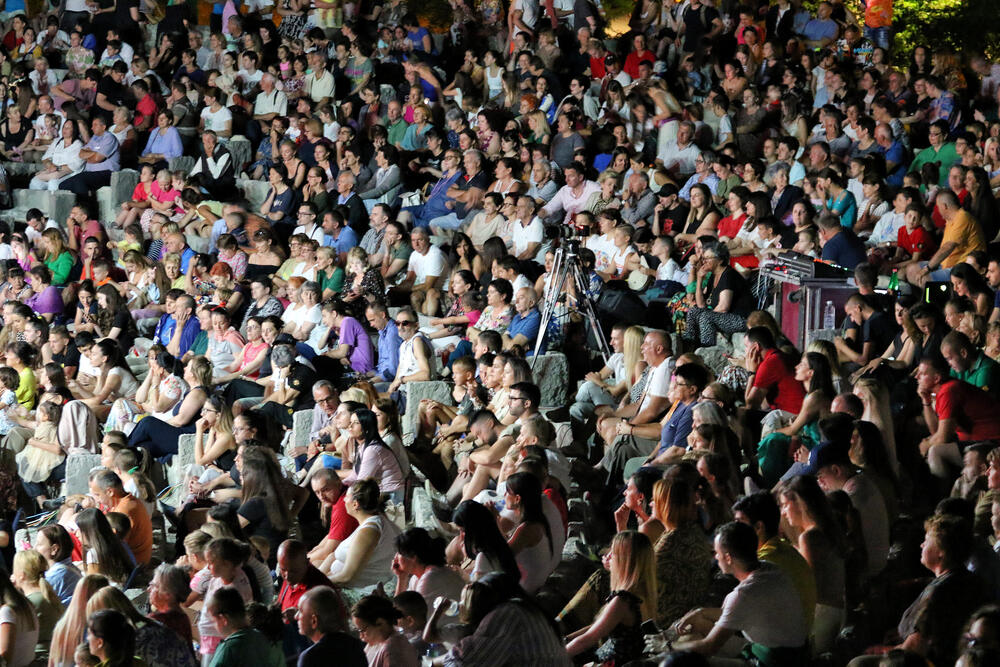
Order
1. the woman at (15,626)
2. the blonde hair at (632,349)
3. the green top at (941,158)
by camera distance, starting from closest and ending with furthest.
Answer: the woman at (15,626) → the blonde hair at (632,349) → the green top at (941,158)

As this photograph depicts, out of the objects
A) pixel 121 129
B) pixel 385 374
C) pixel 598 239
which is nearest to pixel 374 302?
pixel 385 374

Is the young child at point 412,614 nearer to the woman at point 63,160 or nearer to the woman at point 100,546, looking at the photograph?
the woman at point 100,546

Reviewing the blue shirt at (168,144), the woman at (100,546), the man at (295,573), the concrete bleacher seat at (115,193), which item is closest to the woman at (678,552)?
the man at (295,573)

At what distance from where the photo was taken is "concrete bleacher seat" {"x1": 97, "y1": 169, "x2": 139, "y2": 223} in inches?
599

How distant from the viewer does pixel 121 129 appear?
52.7 feet

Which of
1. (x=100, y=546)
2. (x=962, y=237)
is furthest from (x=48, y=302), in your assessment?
(x=962, y=237)

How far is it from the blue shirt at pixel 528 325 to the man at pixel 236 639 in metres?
4.45

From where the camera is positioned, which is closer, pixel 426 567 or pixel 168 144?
pixel 426 567

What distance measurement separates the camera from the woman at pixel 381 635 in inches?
233

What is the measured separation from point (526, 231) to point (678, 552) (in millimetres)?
6175

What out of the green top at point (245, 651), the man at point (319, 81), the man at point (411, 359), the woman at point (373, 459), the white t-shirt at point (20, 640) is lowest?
the white t-shirt at point (20, 640)

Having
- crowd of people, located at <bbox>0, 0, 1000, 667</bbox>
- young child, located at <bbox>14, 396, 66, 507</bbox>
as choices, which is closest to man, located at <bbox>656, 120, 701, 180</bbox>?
crowd of people, located at <bbox>0, 0, 1000, 667</bbox>

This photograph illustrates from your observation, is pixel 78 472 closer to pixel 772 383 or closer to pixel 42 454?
pixel 42 454

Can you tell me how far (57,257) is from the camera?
1370 centimetres
